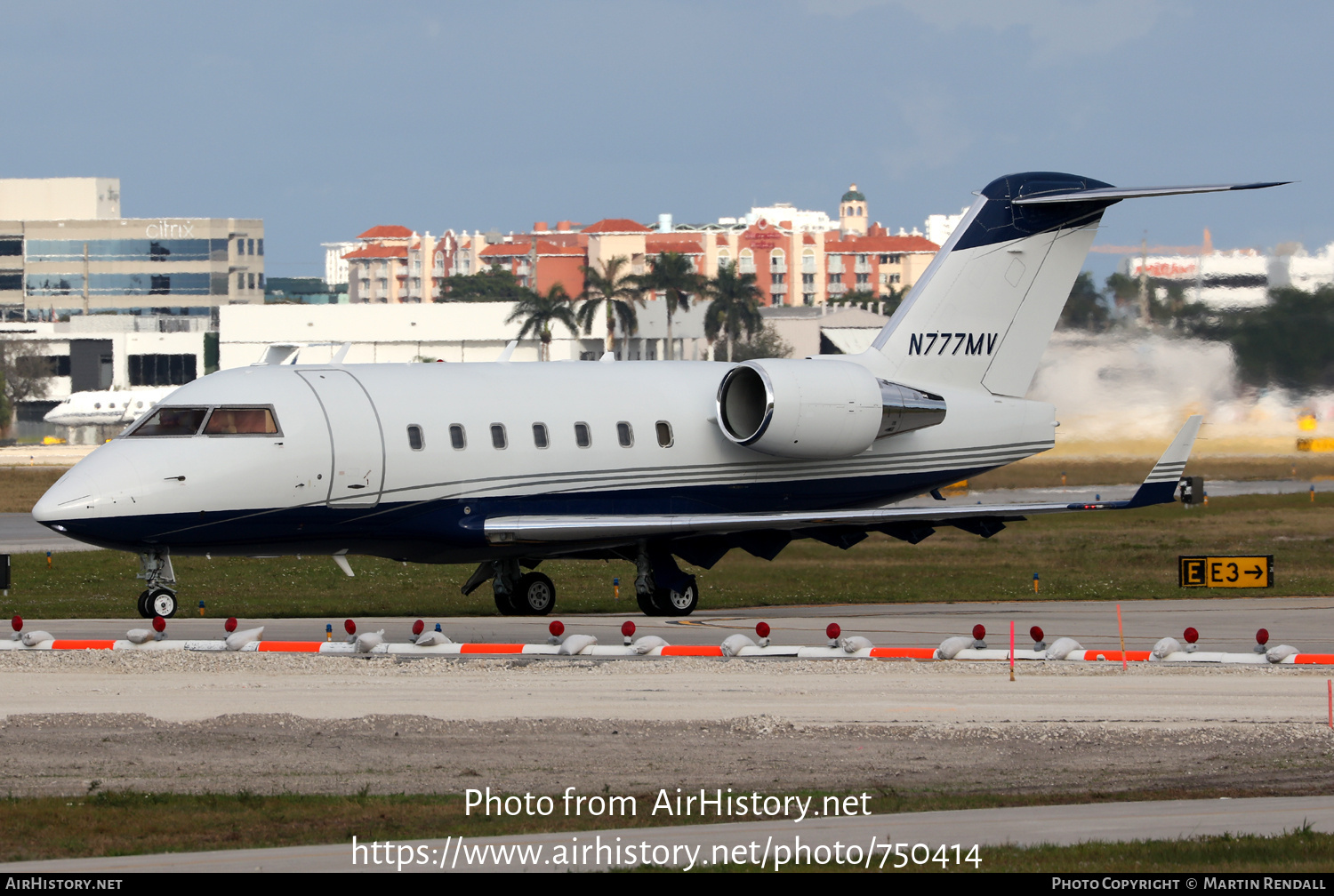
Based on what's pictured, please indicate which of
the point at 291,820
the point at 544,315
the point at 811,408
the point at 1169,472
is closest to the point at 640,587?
the point at 811,408

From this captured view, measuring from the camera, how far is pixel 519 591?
2922cm

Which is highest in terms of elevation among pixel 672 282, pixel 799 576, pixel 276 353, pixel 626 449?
pixel 672 282

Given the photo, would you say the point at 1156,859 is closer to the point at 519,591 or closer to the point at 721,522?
the point at 721,522

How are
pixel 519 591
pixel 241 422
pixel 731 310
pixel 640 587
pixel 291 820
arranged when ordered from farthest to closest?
pixel 731 310
pixel 519 591
pixel 640 587
pixel 241 422
pixel 291 820

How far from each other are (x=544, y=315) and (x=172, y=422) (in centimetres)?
10382

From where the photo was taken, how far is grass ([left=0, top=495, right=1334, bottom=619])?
31.1 metres

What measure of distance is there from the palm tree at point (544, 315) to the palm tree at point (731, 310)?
11.7 metres

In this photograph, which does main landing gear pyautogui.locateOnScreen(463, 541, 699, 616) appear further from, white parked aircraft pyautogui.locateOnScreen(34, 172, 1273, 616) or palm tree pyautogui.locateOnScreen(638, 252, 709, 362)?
palm tree pyautogui.locateOnScreen(638, 252, 709, 362)

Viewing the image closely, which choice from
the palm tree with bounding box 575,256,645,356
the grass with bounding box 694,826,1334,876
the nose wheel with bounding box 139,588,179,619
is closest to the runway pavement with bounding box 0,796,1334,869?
the grass with bounding box 694,826,1334,876

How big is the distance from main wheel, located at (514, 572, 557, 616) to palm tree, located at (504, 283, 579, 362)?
97.3m

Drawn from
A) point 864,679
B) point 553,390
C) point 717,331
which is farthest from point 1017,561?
point 717,331

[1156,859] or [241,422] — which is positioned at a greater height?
[241,422]

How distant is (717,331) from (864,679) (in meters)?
120

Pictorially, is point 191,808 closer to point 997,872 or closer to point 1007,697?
point 997,872
